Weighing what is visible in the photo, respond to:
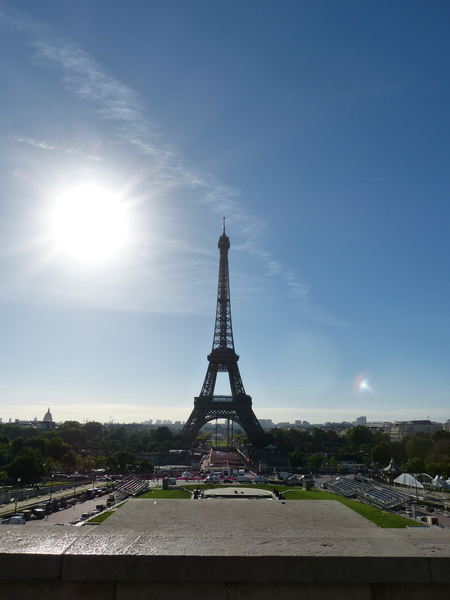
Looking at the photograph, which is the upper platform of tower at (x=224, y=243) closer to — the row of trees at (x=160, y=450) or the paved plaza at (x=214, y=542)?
the row of trees at (x=160, y=450)

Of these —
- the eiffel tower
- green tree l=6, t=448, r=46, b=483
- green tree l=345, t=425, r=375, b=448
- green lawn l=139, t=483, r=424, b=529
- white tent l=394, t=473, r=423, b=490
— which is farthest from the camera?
green tree l=345, t=425, r=375, b=448

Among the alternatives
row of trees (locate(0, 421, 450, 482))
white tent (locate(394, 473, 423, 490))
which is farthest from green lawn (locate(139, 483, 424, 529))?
row of trees (locate(0, 421, 450, 482))

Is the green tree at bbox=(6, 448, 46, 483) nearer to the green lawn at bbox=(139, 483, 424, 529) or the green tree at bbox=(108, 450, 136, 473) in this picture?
the green tree at bbox=(108, 450, 136, 473)

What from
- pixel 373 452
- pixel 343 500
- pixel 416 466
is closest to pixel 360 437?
pixel 373 452

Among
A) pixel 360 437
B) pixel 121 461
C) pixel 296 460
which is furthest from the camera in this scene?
pixel 360 437

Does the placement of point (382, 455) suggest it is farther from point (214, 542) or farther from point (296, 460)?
point (214, 542)
